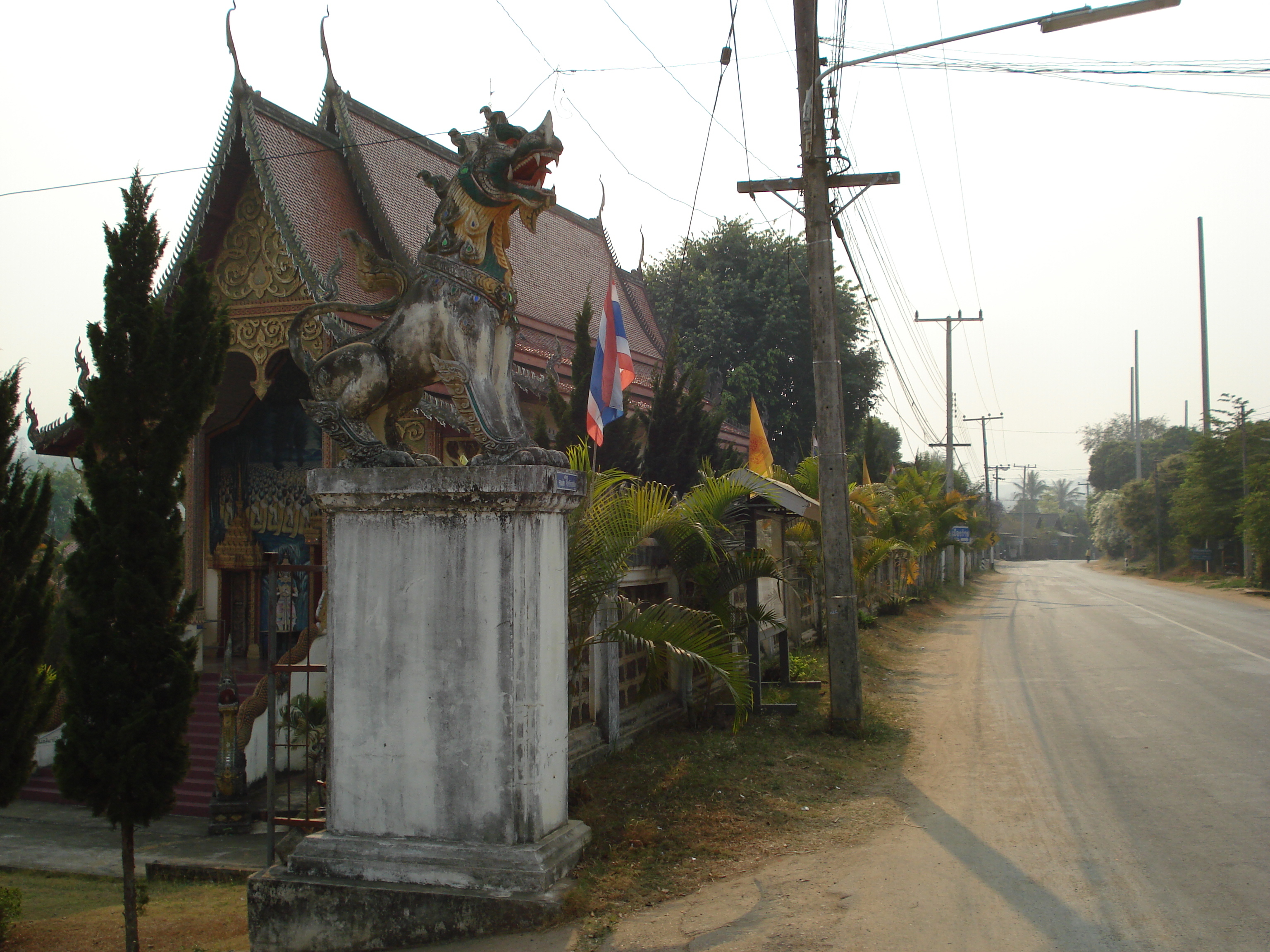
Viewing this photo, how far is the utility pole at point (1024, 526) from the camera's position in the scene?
97.4 meters

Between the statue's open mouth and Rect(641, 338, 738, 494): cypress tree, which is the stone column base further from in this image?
Rect(641, 338, 738, 494): cypress tree

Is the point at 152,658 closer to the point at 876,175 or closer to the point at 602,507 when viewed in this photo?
the point at 602,507

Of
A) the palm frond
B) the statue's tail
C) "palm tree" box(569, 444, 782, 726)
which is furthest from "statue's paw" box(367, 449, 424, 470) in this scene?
the palm frond

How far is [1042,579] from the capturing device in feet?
143

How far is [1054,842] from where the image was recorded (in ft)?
17.7

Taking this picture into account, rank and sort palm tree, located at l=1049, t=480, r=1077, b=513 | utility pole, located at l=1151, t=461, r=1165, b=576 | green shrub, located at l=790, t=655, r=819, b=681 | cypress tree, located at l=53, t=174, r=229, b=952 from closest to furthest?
1. cypress tree, located at l=53, t=174, r=229, b=952
2. green shrub, located at l=790, t=655, r=819, b=681
3. utility pole, located at l=1151, t=461, r=1165, b=576
4. palm tree, located at l=1049, t=480, r=1077, b=513

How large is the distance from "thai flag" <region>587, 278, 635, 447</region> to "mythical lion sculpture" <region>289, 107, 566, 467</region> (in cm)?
330

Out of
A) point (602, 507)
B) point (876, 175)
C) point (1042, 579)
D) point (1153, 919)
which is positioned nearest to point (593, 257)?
point (876, 175)

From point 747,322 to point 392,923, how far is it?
22.8 m

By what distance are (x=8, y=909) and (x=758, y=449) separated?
8.88 meters

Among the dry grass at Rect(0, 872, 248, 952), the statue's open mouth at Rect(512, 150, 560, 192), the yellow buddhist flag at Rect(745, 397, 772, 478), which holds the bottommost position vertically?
the dry grass at Rect(0, 872, 248, 952)

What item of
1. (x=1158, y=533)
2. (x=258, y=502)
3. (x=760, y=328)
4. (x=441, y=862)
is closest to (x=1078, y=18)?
(x=441, y=862)

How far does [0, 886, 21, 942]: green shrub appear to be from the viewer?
17.4 ft

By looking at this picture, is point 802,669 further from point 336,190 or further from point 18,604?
point 336,190
